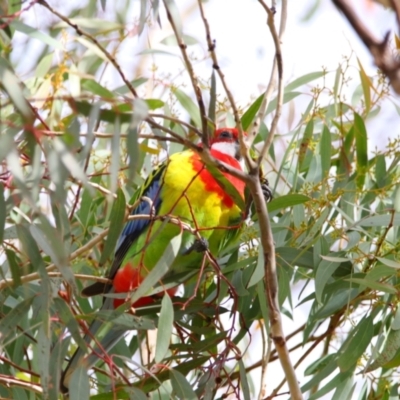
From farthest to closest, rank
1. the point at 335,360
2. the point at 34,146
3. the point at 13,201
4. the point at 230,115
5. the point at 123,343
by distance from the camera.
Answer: the point at 230,115, the point at 123,343, the point at 335,360, the point at 13,201, the point at 34,146

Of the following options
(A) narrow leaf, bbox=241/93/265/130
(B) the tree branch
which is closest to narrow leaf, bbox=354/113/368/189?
(A) narrow leaf, bbox=241/93/265/130

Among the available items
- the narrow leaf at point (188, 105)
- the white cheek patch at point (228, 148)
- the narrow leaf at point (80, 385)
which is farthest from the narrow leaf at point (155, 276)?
the white cheek patch at point (228, 148)

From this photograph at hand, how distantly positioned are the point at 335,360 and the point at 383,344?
0.16m

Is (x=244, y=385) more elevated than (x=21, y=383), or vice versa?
(x=21, y=383)

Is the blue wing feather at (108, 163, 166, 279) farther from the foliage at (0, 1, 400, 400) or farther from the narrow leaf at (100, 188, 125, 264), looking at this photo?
the narrow leaf at (100, 188, 125, 264)

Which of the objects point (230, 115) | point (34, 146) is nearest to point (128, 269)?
point (230, 115)

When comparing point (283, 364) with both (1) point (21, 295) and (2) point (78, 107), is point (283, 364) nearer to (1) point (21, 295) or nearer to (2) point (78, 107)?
(2) point (78, 107)

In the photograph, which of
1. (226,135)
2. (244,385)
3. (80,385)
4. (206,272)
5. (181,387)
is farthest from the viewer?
(226,135)

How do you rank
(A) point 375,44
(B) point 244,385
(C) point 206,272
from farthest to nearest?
1. (C) point 206,272
2. (B) point 244,385
3. (A) point 375,44

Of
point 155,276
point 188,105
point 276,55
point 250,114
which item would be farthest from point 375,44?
point 188,105

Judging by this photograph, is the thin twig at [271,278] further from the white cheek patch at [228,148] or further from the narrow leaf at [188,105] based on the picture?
the white cheek patch at [228,148]

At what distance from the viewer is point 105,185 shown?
87.7 inches

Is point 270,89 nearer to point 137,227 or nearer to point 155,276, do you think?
point 155,276

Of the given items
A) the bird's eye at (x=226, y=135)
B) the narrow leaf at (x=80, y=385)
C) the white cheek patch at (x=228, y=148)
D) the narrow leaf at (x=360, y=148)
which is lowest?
the narrow leaf at (x=80, y=385)
